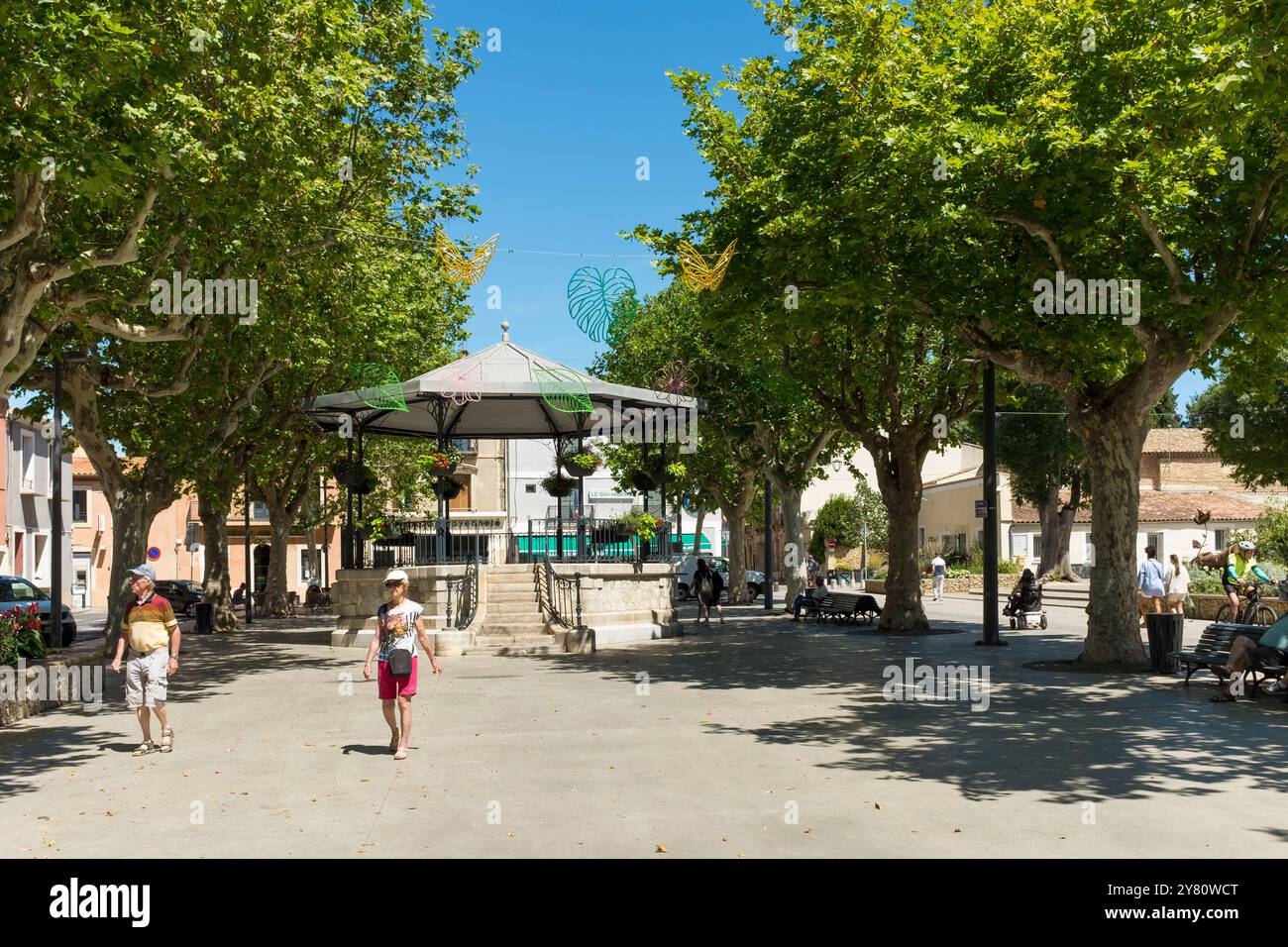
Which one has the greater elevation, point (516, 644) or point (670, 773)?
point (670, 773)

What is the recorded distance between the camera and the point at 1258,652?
41.7ft

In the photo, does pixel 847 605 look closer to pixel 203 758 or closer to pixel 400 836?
pixel 203 758

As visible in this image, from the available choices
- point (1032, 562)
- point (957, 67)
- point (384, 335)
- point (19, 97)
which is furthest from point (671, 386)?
point (1032, 562)

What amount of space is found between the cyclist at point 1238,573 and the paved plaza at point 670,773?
6021 mm

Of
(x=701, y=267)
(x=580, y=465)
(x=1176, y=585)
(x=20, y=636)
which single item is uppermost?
(x=701, y=267)

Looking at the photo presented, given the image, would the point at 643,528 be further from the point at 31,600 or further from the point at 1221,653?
the point at 1221,653

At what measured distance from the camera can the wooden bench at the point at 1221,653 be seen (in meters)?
13.2

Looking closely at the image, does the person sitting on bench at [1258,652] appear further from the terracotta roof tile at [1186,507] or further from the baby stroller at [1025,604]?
the terracotta roof tile at [1186,507]

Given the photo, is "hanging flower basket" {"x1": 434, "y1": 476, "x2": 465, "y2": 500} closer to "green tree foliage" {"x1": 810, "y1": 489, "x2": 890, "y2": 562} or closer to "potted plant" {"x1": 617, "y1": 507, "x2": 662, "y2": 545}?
"potted plant" {"x1": 617, "y1": 507, "x2": 662, "y2": 545}

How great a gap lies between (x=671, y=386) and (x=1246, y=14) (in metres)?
15.7

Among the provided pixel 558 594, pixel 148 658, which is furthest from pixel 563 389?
pixel 148 658

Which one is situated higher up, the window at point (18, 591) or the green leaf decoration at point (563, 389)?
the green leaf decoration at point (563, 389)

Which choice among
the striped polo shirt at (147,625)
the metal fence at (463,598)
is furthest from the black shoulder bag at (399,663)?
the metal fence at (463,598)

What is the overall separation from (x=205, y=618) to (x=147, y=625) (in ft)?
66.4
